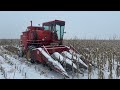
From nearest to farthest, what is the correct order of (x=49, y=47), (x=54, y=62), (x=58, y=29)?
(x=54, y=62), (x=49, y=47), (x=58, y=29)

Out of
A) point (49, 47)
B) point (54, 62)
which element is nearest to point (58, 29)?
point (49, 47)

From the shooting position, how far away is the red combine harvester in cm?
679

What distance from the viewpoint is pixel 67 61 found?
657 centimetres

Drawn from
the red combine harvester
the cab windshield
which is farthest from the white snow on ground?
the cab windshield

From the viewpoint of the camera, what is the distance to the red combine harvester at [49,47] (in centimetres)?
679

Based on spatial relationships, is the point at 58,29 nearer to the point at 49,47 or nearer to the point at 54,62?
the point at 49,47

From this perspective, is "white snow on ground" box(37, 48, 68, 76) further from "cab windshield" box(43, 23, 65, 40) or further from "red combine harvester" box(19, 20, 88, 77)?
"cab windshield" box(43, 23, 65, 40)

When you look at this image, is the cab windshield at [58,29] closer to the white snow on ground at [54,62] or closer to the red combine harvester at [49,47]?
the red combine harvester at [49,47]

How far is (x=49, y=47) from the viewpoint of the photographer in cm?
791

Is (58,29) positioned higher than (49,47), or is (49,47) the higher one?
(58,29)

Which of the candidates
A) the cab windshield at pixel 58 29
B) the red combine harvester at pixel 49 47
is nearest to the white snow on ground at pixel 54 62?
the red combine harvester at pixel 49 47

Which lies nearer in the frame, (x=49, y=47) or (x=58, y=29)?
(x=49, y=47)
